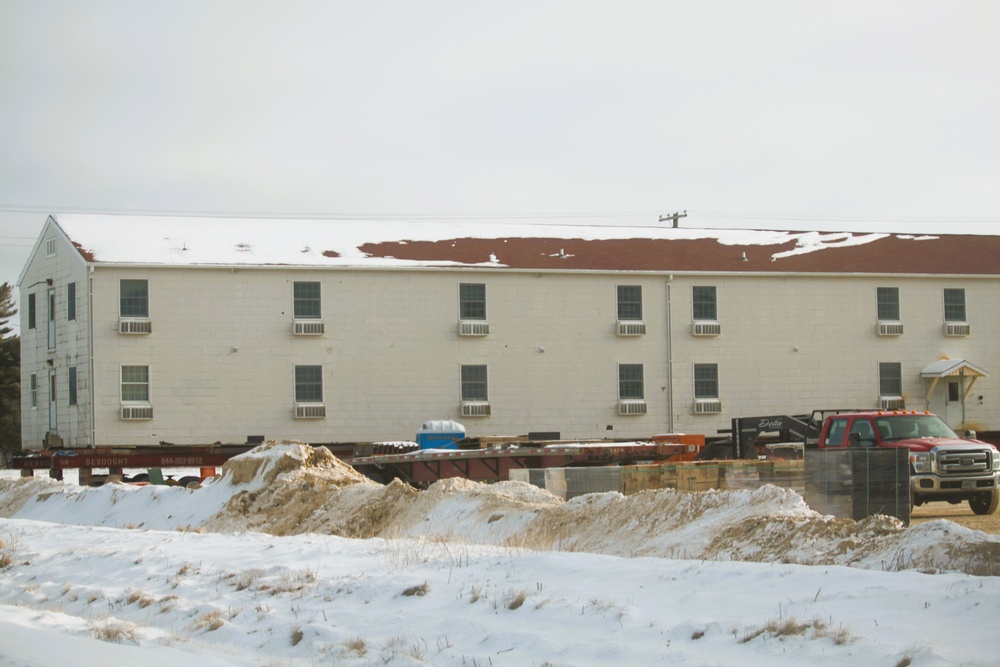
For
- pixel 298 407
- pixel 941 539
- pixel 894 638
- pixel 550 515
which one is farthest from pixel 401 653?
pixel 298 407

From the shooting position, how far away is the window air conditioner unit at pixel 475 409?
40.7 m

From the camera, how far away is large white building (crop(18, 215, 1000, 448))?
127 feet

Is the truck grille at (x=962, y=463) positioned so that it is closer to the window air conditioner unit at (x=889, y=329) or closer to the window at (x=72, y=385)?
the window air conditioner unit at (x=889, y=329)

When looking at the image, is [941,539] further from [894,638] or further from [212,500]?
[212,500]

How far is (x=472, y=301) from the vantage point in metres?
41.6

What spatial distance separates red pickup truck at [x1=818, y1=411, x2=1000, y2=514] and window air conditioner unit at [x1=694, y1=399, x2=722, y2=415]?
1774cm

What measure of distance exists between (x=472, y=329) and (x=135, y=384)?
1089cm

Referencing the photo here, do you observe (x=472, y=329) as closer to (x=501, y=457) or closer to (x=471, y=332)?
(x=471, y=332)

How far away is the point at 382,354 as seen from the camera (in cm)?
4044

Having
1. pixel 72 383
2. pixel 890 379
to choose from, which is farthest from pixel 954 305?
pixel 72 383

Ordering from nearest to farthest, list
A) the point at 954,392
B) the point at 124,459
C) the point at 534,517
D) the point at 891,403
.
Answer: the point at 534,517 < the point at 124,459 < the point at 891,403 < the point at 954,392

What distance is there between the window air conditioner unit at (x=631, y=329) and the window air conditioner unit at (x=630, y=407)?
234 centimetres

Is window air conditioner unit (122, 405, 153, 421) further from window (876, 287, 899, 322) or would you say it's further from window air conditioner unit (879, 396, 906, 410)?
window (876, 287, 899, 322)

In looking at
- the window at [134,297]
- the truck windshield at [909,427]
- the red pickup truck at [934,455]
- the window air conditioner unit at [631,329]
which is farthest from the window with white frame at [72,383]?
the truck windshield at [909,427]
